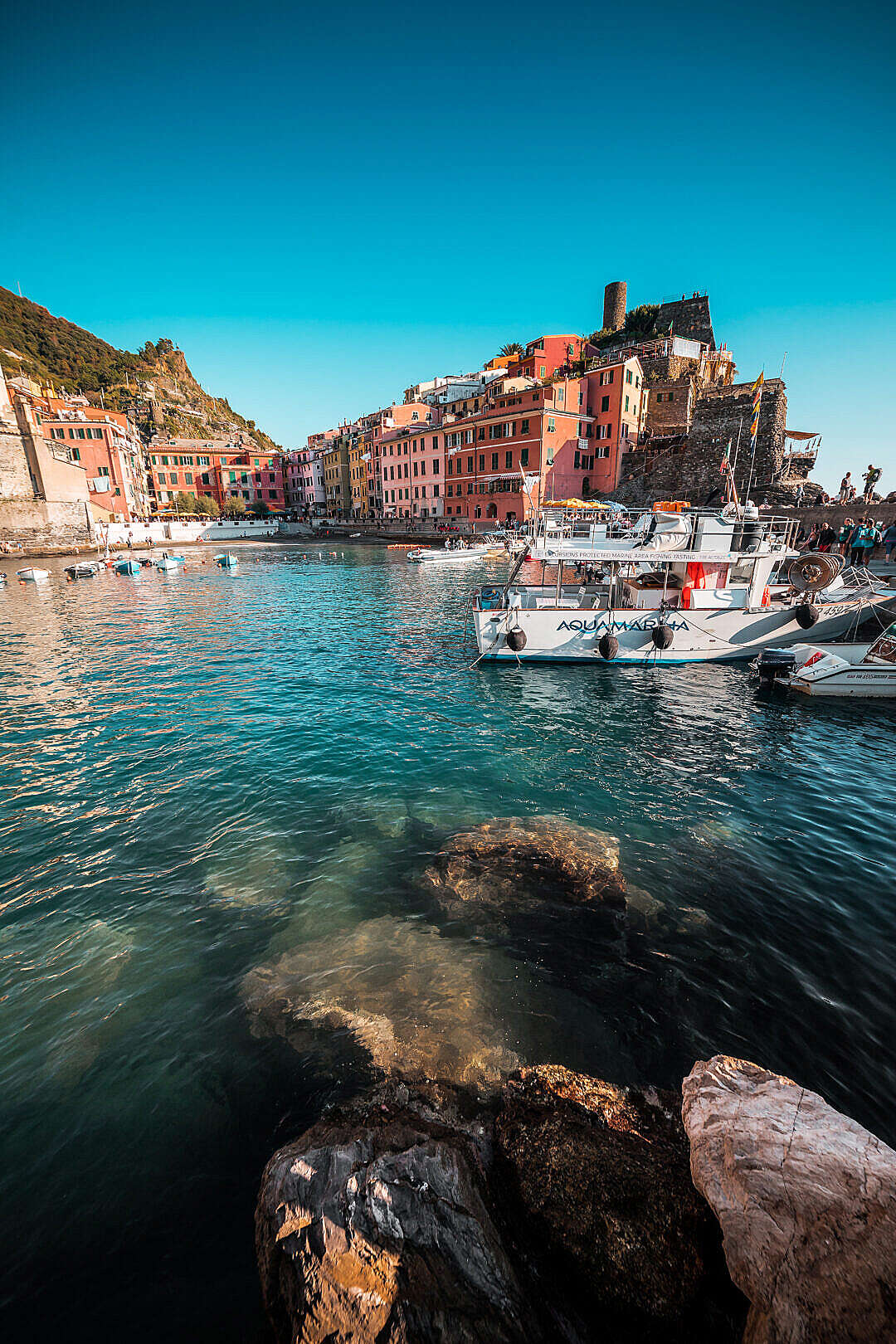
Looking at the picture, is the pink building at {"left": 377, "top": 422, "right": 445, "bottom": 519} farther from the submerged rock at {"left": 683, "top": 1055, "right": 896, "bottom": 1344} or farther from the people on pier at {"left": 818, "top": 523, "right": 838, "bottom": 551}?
the submerged rock at {"left": 683, "top": 1055, "right": 896, "bottom": 1344}

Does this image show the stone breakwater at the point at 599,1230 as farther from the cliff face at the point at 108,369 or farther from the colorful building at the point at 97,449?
the cliff face at the point at 108,369

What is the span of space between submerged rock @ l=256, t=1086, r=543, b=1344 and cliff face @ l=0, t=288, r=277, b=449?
108735 millimetres

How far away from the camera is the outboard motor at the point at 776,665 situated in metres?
16.5

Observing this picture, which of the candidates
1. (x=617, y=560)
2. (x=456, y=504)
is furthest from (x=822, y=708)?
(x=456, y=504)

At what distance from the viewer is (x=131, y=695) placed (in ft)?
51.1

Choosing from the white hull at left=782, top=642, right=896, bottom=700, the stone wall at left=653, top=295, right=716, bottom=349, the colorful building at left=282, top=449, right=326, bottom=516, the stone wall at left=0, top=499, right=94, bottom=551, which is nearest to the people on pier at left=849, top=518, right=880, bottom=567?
the white hull at left=782, top=642, right=896, bottom=700

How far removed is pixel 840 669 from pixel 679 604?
4.95 m

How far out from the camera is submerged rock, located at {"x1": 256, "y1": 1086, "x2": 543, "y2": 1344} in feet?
8.85

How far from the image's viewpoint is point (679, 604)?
1823cm

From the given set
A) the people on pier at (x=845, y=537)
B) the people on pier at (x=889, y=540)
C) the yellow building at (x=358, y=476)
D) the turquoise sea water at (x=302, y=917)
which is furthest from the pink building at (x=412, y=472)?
the turquoise sea water at (x=302, y=917)

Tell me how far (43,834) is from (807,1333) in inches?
407

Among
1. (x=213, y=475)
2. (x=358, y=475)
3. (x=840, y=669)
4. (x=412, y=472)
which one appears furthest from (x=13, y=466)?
(x=840, y=669)

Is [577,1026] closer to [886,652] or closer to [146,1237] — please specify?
[146,1237]

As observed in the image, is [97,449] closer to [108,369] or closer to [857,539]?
[108,369]
